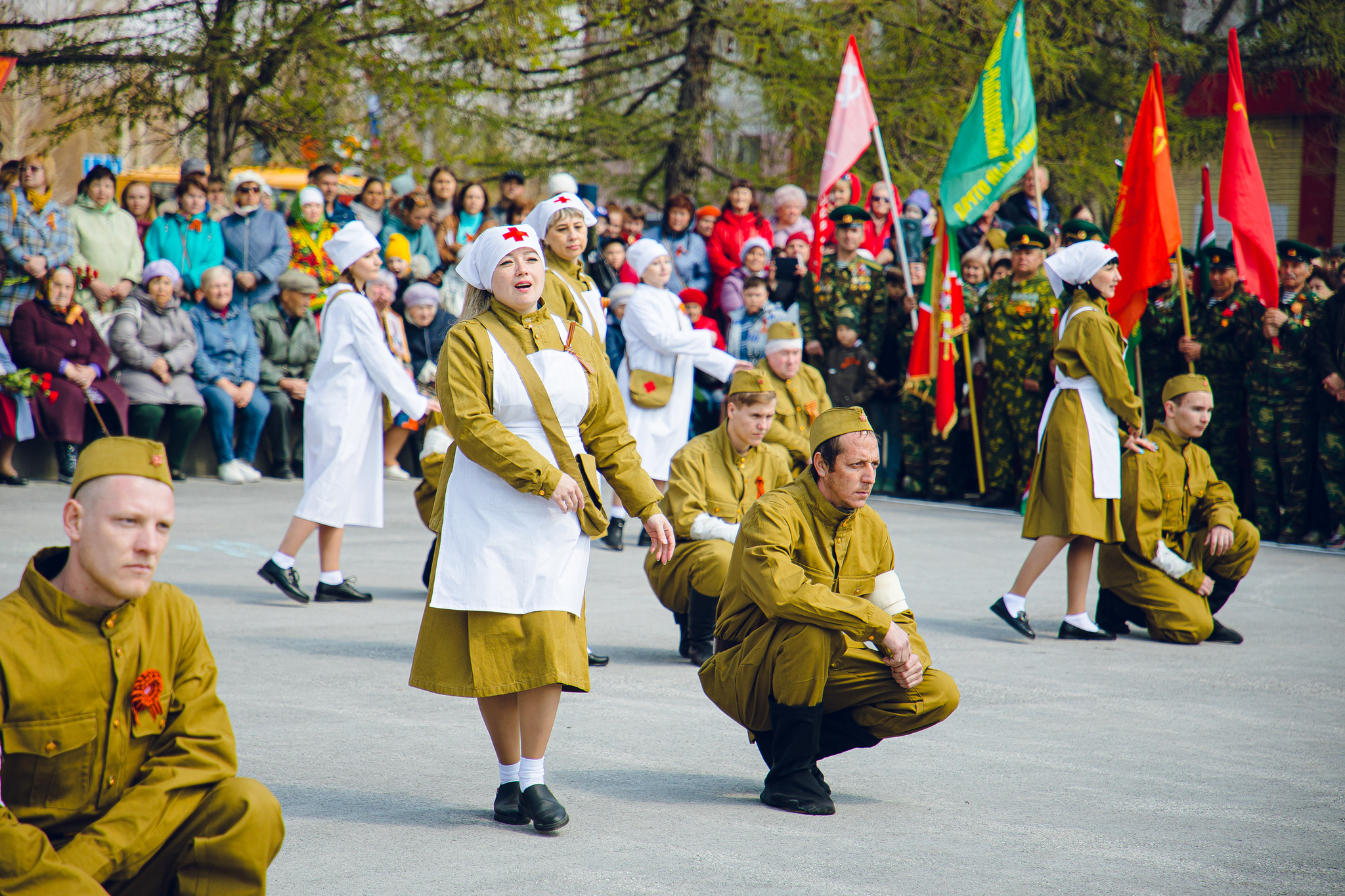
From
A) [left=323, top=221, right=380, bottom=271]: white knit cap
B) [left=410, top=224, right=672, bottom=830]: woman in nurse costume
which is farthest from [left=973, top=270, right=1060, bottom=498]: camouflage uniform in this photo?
[left=410, top=224, right=672, bottom=830]: woman in nurse costume

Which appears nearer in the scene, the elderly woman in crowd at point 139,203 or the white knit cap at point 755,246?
the elderly woman in crowd at point 139,203

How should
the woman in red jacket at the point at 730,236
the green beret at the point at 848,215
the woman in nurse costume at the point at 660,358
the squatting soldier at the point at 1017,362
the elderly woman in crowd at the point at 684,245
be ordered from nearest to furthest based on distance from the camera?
the woman in nurse costume at the point at 660,358 → the squatting soldier at the point at 1017,362 → the green beret at the point at 848,215 → the elderly woman in crowd at the point at 684,245 → the woman in red jacket at the point at 730,236

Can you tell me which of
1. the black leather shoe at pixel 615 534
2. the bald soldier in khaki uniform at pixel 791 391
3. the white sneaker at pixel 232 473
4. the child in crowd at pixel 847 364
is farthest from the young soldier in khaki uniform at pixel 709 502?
the white sneaker at pixel 232 473

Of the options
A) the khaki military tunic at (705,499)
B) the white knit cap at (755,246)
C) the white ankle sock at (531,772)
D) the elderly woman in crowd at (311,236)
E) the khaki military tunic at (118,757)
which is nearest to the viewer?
the khaki military tunic at (118,757)

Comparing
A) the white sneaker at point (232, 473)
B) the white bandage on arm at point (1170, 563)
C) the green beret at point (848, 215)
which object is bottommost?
the white sneaker at point (232, 473)

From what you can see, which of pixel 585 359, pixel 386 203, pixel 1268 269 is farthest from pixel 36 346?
pixel 1268 269

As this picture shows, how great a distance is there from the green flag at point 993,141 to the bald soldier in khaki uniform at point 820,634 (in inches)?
289

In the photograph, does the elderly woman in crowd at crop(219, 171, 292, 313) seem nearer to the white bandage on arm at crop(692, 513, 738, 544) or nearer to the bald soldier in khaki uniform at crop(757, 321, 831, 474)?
the bald soldier in khaki uniform at crop(757, 321, 831, 474)

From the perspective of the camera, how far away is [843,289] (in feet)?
42.4

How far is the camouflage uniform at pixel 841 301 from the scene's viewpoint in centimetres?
1293

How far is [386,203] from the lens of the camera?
14.9m

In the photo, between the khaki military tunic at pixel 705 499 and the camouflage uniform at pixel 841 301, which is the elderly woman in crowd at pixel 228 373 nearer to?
the camouflage uniform at pixel 841 301

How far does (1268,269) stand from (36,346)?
32.4ft

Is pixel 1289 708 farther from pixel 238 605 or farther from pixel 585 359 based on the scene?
pixel 238 605
